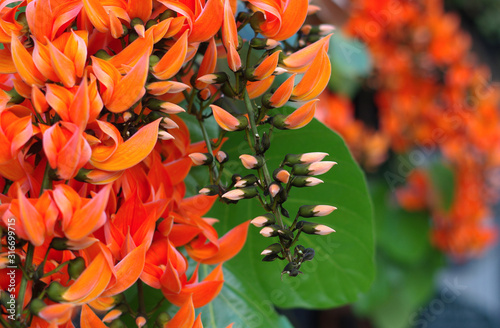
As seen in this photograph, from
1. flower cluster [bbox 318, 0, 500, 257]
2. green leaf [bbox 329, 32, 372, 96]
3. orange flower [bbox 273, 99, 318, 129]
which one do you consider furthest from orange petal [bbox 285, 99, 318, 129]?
flower cluster [bbox 318, 0, 500, 257]

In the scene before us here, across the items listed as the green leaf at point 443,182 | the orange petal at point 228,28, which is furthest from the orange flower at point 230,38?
the green leaf at point 443,182

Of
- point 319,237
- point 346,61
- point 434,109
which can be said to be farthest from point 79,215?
point 434,109

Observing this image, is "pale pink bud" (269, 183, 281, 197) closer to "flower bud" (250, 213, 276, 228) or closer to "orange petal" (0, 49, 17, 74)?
"flower bud" (250, 213, 276, 228)

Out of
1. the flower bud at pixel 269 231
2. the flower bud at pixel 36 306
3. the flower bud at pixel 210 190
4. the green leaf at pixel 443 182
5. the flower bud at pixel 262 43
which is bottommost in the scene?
the green leaf at pixel 443 182

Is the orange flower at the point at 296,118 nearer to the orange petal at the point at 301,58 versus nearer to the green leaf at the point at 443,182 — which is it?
the orange petal at the point at 301,58

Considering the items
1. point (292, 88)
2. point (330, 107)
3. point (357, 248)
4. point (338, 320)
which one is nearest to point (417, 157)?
point (330, 107)

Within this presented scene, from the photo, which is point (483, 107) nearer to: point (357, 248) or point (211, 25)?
A: point (357, 248)

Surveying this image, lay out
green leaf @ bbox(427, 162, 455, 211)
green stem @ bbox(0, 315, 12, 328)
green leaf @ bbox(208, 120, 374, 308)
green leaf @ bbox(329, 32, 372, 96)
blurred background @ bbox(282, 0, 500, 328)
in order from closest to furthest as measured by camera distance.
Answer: green stem @ bbox(0, 315, 12, 328), green leaf @ bbox(208, 120, 374, 308), green leaf @ bbox(329, 32, 372, 96), blurred background @ bbox(282, 0, 500, 328), green leaf @ bbox(427, 162, 455, 211)
